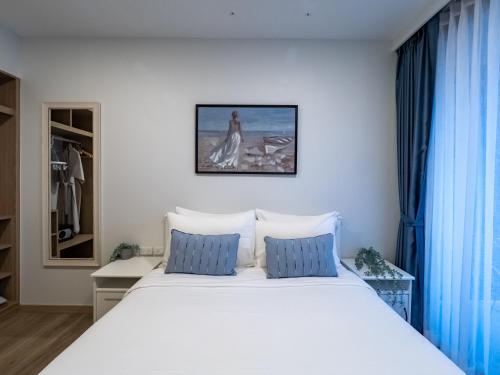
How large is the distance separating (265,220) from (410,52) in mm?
1880

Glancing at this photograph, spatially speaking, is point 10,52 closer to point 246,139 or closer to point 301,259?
point 246,139

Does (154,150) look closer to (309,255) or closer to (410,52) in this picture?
(309,255)

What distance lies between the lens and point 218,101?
9.36 ft

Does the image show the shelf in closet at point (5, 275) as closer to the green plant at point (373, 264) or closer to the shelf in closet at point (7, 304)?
the shelf in closet at point (7, 304)

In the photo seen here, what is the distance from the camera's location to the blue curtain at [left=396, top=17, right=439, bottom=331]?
2.37 meters

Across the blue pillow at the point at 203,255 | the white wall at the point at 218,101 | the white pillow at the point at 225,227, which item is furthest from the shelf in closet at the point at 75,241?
the blue pillow at the point at 203,255

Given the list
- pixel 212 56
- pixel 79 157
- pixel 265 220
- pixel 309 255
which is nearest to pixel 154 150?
pixel 79 157

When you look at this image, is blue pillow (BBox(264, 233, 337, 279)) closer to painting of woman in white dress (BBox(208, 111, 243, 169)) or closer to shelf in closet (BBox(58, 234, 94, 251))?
painting of woman in white dress (BBox(208, 111, 243, 169))

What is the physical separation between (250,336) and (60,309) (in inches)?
95.0

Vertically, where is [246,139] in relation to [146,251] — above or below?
above

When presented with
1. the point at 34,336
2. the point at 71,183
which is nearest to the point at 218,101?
the point at 71,183

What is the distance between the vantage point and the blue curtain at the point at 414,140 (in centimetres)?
237

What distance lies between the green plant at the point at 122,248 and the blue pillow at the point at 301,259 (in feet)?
4.33

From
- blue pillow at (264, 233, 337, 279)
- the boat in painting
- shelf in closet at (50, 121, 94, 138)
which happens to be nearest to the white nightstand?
blue pillow at (264, 233, 337, 279)
